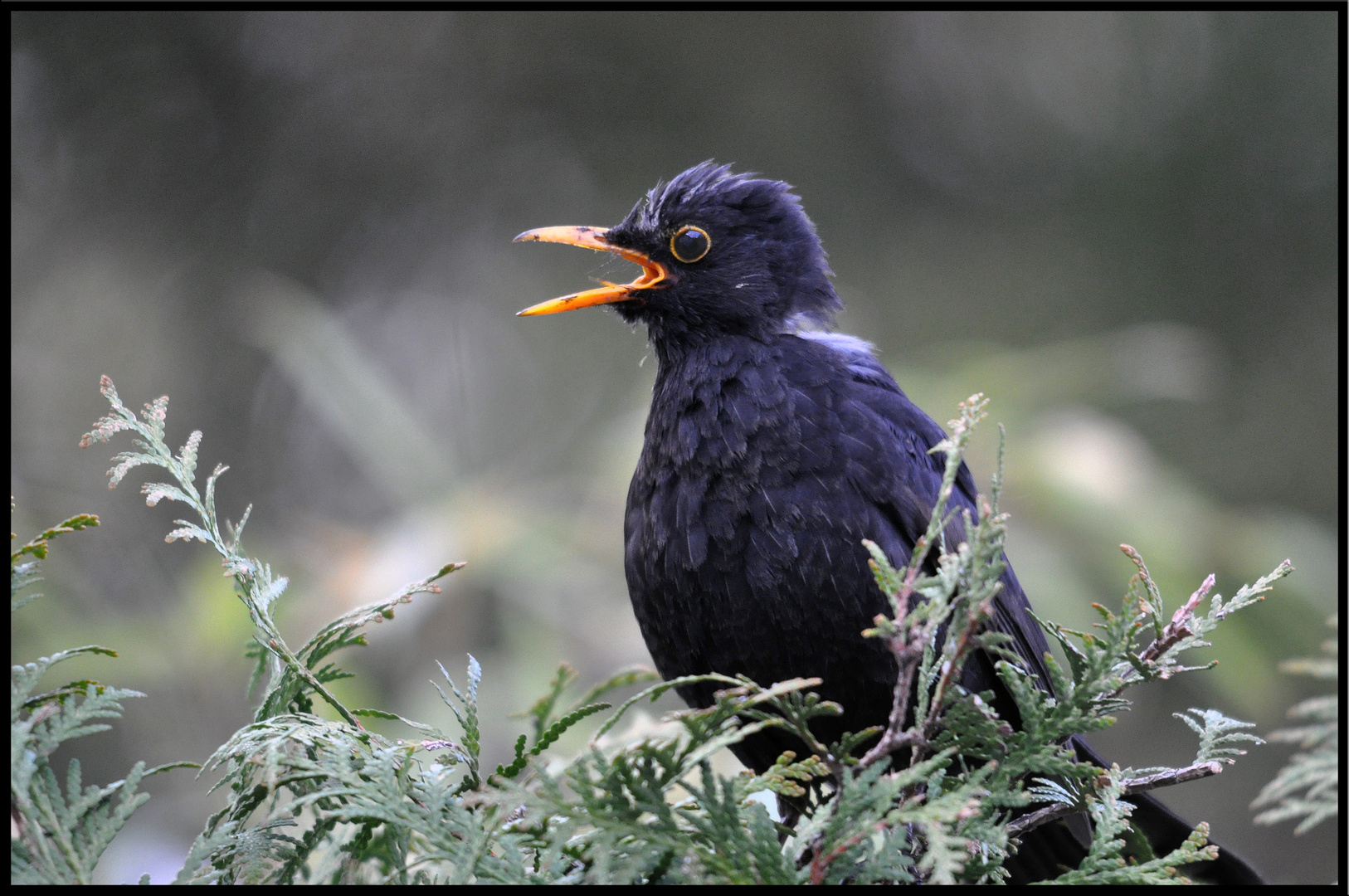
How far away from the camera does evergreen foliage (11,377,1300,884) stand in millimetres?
1340

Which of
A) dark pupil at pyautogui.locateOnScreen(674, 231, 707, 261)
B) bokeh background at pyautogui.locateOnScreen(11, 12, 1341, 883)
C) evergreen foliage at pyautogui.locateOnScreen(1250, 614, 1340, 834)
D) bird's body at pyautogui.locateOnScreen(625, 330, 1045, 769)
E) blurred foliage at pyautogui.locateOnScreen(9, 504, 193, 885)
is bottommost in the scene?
blurred foliage at pyautogui.locateOnScreen(9, 504, 193, 885)

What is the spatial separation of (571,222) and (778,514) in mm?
8231

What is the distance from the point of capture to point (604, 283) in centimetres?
326

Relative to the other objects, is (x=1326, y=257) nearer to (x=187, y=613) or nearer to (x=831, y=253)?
(x=831, y=253)

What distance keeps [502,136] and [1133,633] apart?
1007 centimetres

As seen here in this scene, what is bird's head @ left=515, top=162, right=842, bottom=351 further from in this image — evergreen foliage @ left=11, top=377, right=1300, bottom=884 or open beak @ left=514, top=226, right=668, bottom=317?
evergreen foliage @ left=11, top=377, right=1300, bottom=884

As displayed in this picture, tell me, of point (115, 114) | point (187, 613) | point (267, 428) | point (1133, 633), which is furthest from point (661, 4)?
point (115, 114)

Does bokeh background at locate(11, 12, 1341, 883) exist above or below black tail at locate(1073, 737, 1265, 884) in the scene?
above

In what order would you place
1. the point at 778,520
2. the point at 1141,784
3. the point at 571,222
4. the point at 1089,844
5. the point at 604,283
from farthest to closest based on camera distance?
the point at 571,222 < the point at 604,283 < the point at 1089,844 < the point at 778,520 < the point at 1141,784

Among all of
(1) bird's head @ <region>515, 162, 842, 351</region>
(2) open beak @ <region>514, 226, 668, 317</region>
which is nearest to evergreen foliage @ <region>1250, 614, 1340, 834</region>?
(1) bird's head @ <region>515, 162, 842, 351</region>

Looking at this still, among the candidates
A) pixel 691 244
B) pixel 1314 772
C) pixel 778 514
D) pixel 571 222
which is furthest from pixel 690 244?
pixel 571 222

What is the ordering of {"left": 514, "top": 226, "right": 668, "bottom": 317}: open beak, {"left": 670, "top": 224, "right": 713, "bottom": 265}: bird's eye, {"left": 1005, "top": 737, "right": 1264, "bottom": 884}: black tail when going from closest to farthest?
{"left": 1005, "top": 737, "right": 1264, "bottom": 884}: black tail < {"left": 514, "top": 226, "right": 668, "bottom": 317}: open beak < {"left": 670, "top": 224, "right": 713, "bottom": 265}: bird's eye

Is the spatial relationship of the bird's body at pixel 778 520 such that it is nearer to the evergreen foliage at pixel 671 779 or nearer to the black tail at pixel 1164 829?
the black tail at pixel 1164 829

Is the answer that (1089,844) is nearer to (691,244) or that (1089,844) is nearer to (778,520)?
(778,520)
